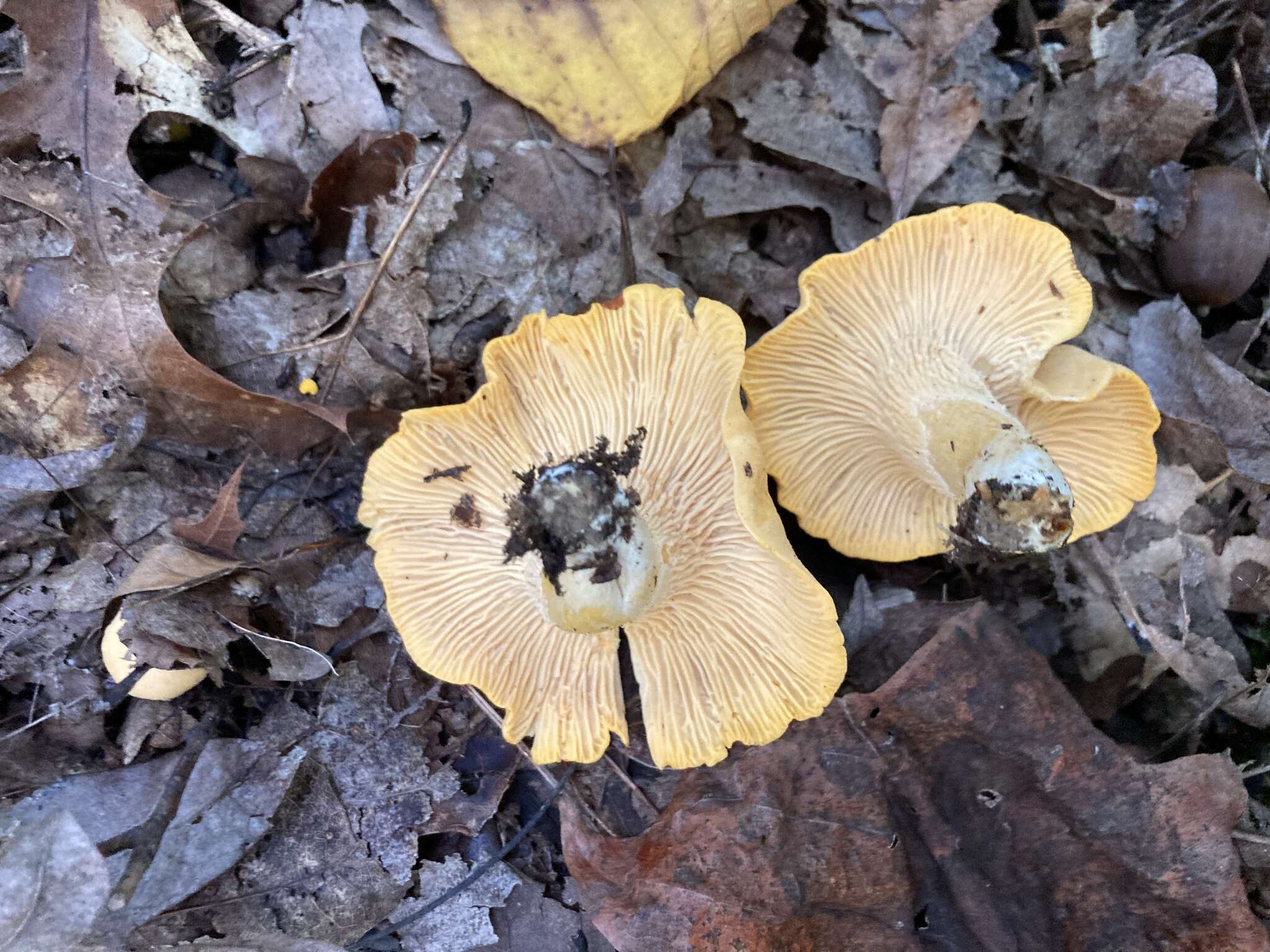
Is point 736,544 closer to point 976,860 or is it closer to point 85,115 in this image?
point 976,860

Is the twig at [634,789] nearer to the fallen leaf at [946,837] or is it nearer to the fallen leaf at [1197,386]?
Answer: the fallen leaf at [946,837]

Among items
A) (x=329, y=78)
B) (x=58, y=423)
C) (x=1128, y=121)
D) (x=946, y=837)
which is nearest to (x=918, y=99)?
(x=1128, y=121)

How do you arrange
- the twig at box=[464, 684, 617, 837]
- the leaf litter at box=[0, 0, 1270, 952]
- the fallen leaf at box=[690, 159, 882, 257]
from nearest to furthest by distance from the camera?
the leaf litter at box=[0, 0, 1270, 952] < the twig at box=[464, 684, 617, 837] < the fallen leaf at box=[690, 159, 882, 257]

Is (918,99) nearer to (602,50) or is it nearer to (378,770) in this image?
(602,50)

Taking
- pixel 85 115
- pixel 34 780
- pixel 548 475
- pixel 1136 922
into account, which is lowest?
pixel 34 780

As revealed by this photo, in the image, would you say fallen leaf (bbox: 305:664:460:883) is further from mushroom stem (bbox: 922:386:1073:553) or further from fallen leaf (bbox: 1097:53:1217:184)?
fallen leaf (bbox: 1097:53:1217:184)

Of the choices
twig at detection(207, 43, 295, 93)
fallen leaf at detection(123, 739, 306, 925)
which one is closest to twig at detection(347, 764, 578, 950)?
fallen leaf at detection(123, 739, 306, 925)

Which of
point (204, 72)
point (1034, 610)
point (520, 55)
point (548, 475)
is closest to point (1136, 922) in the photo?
point (1034, 610)
